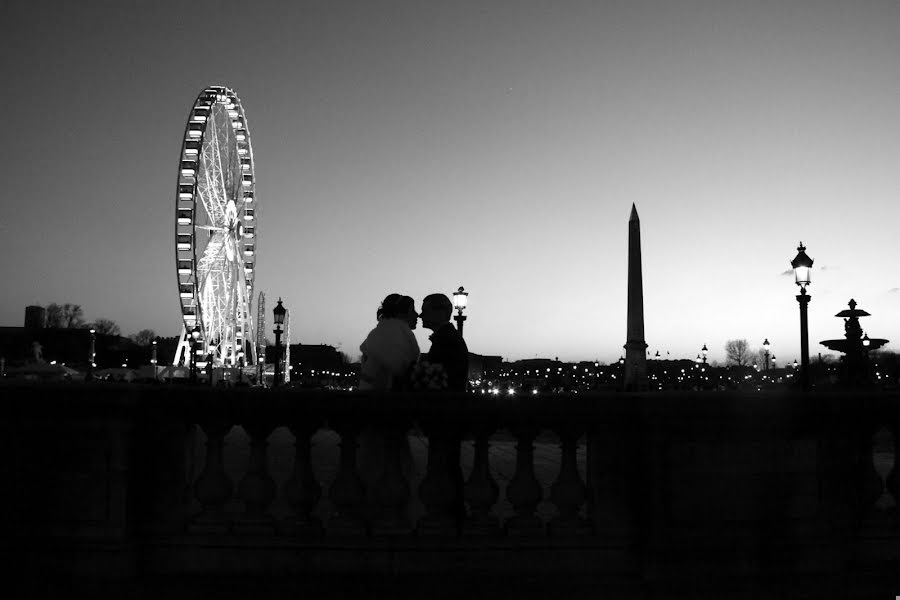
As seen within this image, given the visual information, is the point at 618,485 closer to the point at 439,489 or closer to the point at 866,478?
the point at 439,489

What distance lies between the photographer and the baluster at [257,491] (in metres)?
5.07

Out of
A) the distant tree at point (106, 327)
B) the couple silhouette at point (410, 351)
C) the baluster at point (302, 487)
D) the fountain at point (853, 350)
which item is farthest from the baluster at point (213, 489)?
the distant tree at point (106, 327)

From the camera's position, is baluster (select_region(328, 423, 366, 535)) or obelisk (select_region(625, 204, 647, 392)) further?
obelisk (select_region(625, 204, 647, 392))

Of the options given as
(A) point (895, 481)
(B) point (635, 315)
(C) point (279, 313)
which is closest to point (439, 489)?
(A) point (895, 481)

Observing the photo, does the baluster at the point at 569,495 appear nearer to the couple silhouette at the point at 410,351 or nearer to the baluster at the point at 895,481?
the couple silhouette at the point at 410,351

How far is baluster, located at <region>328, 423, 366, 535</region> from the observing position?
5.08 metres

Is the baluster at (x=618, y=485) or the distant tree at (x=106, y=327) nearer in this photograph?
the baluster at (x=618, y=485)

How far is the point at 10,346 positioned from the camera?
5364 inches

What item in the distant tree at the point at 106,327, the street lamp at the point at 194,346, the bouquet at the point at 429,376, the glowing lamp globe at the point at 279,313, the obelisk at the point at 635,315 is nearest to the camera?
the bouquet at the point at 429,376

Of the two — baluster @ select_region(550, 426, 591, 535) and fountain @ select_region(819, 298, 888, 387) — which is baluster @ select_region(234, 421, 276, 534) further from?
fountain @ select_region(819, 298, 888, 387)

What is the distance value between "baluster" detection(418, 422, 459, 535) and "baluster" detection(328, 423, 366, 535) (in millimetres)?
366

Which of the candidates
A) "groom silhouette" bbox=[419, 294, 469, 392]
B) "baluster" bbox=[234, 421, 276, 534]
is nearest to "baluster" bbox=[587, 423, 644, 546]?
"groom silhouette" bbox=[419, 294, 469, 392]

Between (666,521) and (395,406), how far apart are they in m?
1.75

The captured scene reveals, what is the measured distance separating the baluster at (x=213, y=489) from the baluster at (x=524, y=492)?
168 centimetres
